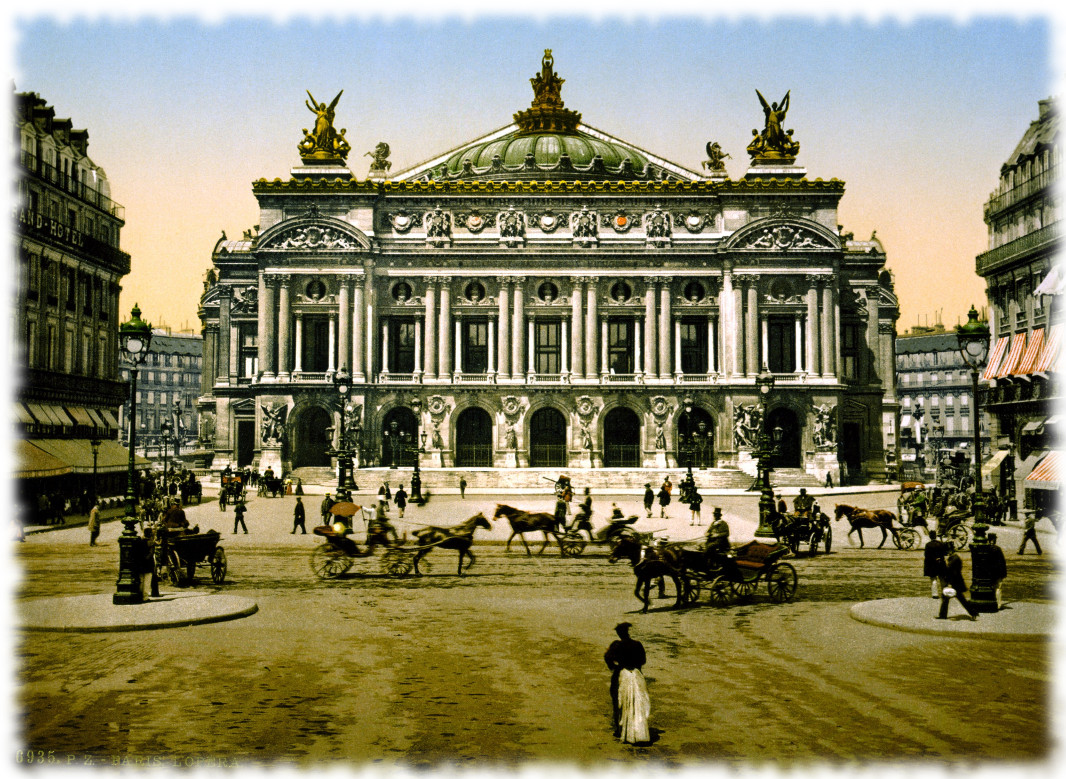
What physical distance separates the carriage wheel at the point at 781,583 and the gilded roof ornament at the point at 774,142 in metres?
59.9

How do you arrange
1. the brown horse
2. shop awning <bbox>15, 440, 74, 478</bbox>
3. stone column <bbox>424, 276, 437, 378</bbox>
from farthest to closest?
stone column <bbox>424, 276, 437, 378</bbox>, shop awning <bbox>15, 440, 74, 478</bbox>, the brown horse

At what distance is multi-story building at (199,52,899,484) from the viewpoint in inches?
2899

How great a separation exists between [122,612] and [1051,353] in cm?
3514

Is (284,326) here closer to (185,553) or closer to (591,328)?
(591,328)

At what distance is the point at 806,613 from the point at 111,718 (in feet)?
43.9

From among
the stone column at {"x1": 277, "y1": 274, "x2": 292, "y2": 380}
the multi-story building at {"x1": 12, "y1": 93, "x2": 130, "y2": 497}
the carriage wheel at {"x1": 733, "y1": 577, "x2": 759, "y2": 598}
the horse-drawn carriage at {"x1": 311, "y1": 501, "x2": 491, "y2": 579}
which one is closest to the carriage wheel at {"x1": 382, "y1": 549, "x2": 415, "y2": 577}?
the horse-drawn carriage at {"x1": 311, "y1": 501, "x2": 491, "y2": 579}

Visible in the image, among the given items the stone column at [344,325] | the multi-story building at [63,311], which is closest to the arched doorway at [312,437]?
the stone column at [344,325]

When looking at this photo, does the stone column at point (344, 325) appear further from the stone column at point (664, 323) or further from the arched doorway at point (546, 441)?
the stone column at point (664, 323)

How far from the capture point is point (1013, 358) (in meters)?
44.8

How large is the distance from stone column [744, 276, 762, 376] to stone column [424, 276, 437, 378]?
22.4 meters

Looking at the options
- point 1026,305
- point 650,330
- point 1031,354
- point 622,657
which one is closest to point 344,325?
point 650,330

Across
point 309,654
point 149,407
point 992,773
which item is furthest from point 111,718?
point 149,407

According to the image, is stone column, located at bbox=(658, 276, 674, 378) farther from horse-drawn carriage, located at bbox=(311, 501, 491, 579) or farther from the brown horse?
horse-drawn carriage, located at bbox=(311, 501, 491, 579)

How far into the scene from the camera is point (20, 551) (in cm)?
3141
